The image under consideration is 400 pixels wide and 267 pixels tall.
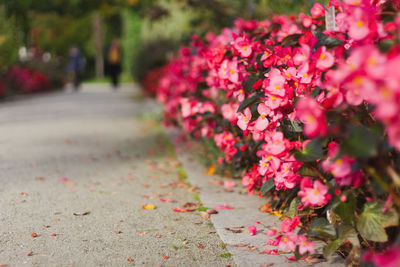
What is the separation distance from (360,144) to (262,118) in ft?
3.57

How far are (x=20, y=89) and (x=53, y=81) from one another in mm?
5288

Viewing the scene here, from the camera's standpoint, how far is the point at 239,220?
3.41m

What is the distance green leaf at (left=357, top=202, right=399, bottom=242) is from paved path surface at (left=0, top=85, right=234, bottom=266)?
0.79 metres

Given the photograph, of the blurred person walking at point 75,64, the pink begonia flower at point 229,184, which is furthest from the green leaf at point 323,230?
the blurred person walking at point 75,64

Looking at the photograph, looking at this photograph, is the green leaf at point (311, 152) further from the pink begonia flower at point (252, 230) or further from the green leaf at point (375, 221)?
the pink begonia flower at point (252, 230)

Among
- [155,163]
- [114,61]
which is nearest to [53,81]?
[114,61]

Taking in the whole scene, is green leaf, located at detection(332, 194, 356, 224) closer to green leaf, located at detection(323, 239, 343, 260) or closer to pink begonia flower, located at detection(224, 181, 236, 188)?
green leaf, located at detection(323, 239, 343, 260)

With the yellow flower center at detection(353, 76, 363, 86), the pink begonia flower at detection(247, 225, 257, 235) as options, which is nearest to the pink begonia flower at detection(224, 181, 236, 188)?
the pink begonia flower at detection(247, 225, 257, 235)

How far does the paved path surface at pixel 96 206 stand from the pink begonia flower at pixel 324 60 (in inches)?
43.4

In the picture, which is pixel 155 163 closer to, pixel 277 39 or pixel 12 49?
pixel 277 39

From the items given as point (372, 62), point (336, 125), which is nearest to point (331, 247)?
point (336, 125)

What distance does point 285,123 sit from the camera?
2.88m

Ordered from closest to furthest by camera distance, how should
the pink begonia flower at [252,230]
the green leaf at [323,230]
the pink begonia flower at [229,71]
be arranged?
the green leaf at [323,230] < the pink begonia flower at [252,230] < the pink begonia flower at [229,71]

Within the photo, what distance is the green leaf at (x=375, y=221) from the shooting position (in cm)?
211
